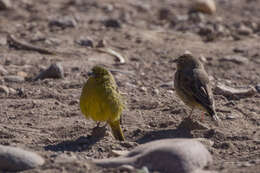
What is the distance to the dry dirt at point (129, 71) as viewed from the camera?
7.40 meters

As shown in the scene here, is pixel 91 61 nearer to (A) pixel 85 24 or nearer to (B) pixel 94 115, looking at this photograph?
(A) pixel 85 24

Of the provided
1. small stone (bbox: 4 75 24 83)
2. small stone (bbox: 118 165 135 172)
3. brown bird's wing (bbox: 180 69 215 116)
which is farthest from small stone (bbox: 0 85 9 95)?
small stone (bbox: 118 165 135 172)

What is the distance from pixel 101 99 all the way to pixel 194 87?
166cm

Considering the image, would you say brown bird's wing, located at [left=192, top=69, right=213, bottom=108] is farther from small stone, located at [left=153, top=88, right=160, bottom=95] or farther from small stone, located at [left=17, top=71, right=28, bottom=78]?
small stone, located at [left=17, top=71, right=28, bottom=78]

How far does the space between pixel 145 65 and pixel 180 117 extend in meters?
3.14

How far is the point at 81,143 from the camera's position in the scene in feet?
24.4

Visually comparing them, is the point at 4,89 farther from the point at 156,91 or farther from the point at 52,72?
the point at 156,91

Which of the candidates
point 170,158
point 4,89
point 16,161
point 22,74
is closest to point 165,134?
point 170,158

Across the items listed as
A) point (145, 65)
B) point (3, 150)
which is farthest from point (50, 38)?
point (3, 150)

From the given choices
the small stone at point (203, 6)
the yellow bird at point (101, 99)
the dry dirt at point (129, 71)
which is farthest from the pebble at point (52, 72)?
the small stone at point (203, 6)

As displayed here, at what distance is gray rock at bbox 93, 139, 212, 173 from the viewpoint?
19.7 ft

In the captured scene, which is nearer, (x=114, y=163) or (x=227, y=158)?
(x=114, y=163)

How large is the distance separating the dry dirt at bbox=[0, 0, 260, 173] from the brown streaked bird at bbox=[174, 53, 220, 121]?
0.36 metres

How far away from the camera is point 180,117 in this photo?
854 cm
